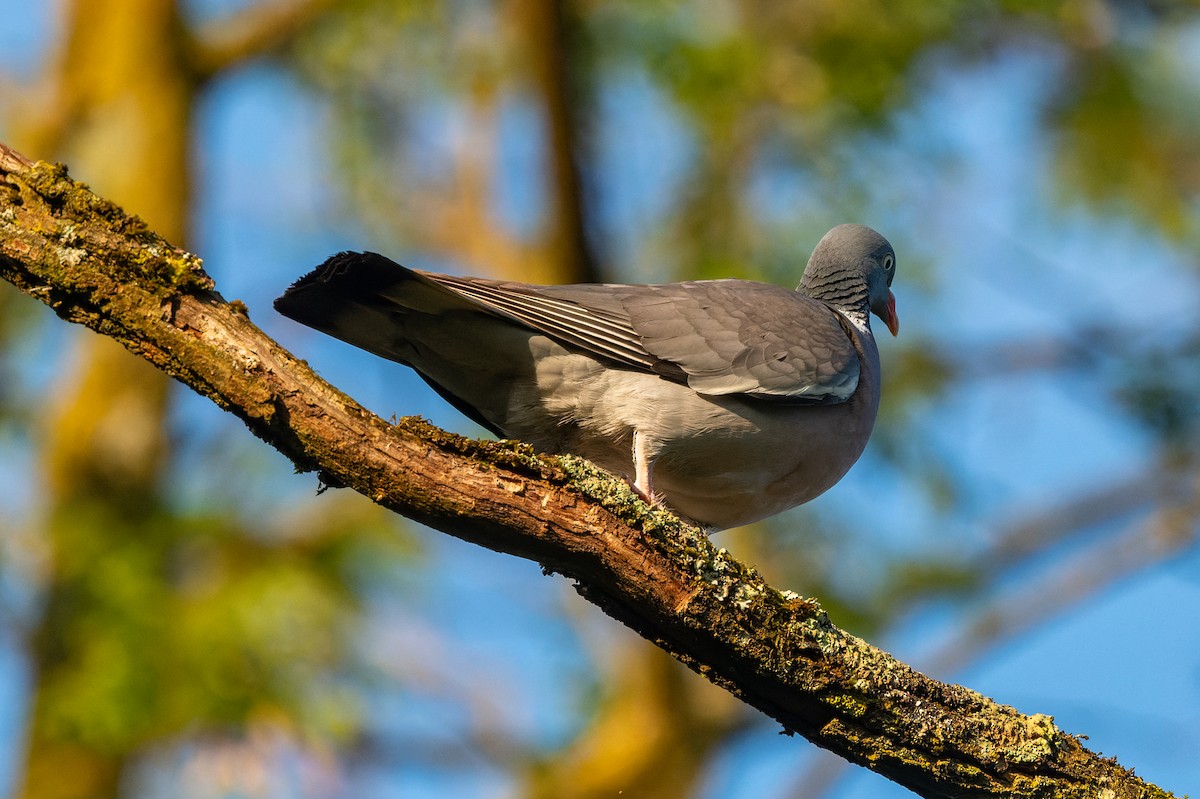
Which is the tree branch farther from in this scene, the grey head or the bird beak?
the bird beak

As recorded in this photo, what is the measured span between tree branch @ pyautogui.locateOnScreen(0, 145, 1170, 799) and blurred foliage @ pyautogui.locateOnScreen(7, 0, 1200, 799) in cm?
552

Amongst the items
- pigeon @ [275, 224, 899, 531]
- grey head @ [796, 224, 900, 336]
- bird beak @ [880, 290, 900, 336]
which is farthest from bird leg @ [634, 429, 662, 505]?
bird beak @ [880, 290, 900, 336]

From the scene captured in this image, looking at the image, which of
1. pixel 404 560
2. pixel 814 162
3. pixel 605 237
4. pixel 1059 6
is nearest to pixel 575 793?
pixel 404 560

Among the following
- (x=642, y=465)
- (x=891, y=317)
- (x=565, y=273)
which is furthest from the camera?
(x=565, y=273)

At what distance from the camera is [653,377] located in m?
4.64

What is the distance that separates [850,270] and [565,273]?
11.6ft

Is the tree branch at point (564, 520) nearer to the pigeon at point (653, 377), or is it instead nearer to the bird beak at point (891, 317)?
the pigeon at point (653, 377)

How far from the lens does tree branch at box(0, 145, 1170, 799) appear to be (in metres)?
3.32

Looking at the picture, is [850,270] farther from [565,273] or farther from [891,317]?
[565,273]

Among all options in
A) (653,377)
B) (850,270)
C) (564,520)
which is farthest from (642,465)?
(850,270)

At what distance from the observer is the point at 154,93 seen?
1059 centimetres

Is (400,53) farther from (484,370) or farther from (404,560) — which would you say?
(484,370)

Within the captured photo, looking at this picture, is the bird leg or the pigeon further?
the bird leg

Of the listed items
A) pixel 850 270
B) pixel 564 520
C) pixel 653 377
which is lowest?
pixel 564 520
